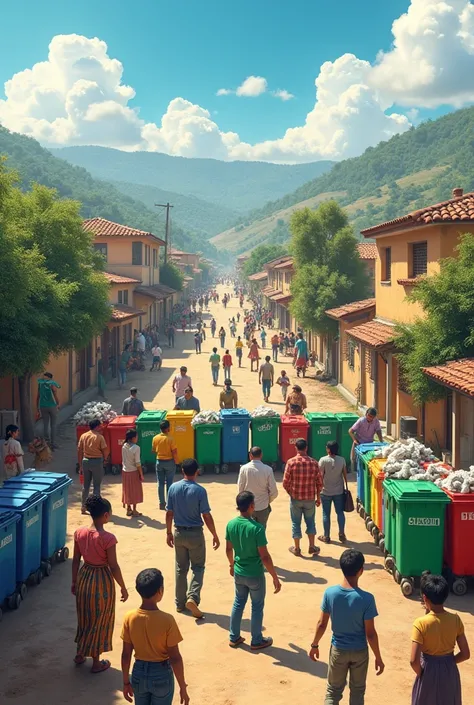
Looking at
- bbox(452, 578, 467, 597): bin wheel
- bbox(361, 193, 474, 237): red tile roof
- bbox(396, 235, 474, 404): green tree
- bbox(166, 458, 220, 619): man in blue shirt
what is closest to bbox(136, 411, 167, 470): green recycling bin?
bbox(396, 235, 474, 404): green tree

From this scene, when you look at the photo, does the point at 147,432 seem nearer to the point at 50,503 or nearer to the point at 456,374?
the point at 50,503

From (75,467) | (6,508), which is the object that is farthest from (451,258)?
(6,508)

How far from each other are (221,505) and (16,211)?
9.82 m

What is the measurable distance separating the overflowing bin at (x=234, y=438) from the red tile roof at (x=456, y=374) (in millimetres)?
3808

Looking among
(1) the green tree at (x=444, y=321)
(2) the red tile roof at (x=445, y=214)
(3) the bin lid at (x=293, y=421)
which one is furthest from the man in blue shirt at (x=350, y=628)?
(2) the red tile roof at (x=445, y=214)

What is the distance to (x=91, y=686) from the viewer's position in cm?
644

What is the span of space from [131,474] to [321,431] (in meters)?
4.64

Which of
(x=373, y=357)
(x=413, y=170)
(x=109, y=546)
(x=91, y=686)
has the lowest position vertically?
(x=91, y=686)

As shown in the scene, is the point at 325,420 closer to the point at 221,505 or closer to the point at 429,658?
the point at 221,505

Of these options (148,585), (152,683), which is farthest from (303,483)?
(152,683)

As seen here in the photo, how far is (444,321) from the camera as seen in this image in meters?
Result: 13.6

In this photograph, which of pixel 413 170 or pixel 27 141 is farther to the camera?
pixel 413 170

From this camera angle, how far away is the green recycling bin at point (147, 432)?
1431cm

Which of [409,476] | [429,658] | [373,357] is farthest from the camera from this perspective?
[373,357]
